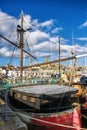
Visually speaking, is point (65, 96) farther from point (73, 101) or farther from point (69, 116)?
point (73, 101)

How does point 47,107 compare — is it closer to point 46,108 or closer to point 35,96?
point 46,108

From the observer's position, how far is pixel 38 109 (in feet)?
51.0

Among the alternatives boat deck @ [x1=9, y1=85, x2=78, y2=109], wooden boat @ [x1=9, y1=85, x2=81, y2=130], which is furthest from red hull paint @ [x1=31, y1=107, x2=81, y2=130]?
boat deck @ [x1=9, y1=85, x2=78, y2=109]

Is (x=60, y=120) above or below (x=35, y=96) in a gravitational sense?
below

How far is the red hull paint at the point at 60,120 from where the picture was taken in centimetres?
1468

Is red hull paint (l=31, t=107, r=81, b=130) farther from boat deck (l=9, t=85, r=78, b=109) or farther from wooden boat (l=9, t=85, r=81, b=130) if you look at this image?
boat deck (l=9, t=85, r=78, b=109)

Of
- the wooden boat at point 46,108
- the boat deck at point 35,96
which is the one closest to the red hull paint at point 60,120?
the wooden boat at point 46,108

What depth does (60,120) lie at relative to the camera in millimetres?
16234

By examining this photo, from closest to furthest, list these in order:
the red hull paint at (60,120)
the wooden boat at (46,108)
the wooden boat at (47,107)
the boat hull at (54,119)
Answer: the boat hull at (54,119) < the red hull paint at (60,120) < the wooden boat at (46,108) < the wooden boat at (47,107)

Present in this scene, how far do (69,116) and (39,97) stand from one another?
3.35 m

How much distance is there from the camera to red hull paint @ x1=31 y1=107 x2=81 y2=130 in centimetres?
1468

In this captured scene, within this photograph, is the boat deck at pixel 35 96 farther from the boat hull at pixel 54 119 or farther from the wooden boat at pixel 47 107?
the boat hull at pixel 54 119

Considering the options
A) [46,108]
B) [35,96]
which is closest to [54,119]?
[46,108]

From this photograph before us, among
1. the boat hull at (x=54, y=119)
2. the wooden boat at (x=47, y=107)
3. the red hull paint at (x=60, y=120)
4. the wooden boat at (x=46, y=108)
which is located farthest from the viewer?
the wooden boat at (x=47, y=107)
